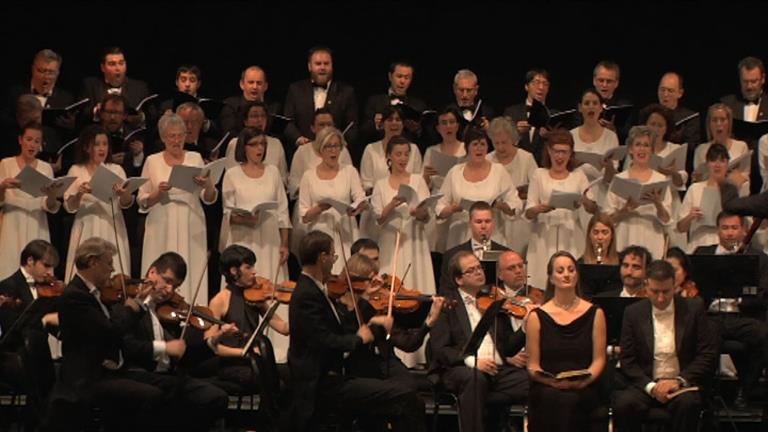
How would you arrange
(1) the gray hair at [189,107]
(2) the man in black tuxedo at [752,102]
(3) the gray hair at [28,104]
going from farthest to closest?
(2) the man in black tuxedo at [752,102], (1) the gray hair at [189,107], (3) the gray hair at [28,104]

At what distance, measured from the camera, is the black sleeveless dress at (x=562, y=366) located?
8250 millimetres

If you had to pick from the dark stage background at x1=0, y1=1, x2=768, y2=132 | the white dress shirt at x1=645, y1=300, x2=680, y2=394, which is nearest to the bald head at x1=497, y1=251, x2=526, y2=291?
the white dress shirt at x1=645, y1=300, x2=680, y2=394

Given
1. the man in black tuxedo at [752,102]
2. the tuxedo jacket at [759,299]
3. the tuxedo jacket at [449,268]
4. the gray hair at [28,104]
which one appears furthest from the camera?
the man in black tuxedo at [752,102]

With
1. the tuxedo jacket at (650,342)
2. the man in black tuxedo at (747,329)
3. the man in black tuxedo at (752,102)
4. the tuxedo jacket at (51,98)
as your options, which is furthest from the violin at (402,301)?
the man in black tuxedo at (752,102)

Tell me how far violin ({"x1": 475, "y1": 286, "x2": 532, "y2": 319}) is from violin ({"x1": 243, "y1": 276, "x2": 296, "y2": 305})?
37.6 inches

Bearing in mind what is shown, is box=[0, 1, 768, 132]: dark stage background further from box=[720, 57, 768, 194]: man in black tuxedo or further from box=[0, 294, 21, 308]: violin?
box=[0, 294, 21, 308]: violin

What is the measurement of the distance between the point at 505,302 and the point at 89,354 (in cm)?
209

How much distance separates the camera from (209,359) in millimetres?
8930

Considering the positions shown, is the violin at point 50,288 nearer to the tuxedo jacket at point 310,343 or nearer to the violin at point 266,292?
the violin at point 266,292

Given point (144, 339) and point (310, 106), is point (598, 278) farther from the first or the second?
point (310, 106)

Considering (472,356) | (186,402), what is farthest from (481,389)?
(186,402)

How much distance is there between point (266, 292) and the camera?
898cm

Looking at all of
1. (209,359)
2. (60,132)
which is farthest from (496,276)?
(60,132)

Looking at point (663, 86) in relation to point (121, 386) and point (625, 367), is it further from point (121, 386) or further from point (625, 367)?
point (121, 386)
